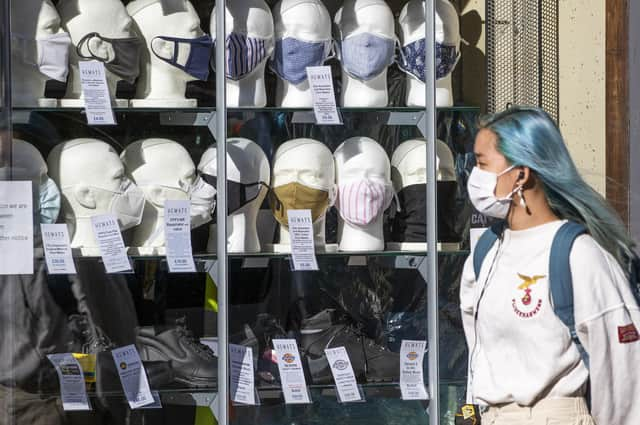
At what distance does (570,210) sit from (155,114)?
5.92 ft

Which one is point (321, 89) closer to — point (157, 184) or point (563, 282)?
point (157, 184)

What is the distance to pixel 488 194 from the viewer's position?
118 inches

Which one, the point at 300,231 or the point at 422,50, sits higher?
the point at 422,50

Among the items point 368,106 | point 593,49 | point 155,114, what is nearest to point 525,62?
point 593,49

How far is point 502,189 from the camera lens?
2971mm

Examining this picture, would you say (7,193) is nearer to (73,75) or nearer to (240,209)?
(73,75)

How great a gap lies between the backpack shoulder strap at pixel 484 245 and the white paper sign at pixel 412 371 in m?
1.10

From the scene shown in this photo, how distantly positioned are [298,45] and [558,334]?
181 cm

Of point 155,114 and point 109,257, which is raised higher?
point 155,114

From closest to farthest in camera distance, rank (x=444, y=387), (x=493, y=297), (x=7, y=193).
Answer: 1. (x=493, y=297)
2. (x=7, y=193)
3. (x=444, y=387)

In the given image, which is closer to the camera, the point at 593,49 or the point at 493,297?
the point at 493,297

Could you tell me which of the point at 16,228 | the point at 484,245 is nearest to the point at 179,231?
the point at 16,228

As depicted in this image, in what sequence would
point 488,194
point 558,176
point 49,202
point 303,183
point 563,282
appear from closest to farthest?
point 563,282 < point 558,176 < point 488,194 < point 49,202 < point 303,183

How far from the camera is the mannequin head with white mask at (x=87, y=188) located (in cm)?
390
